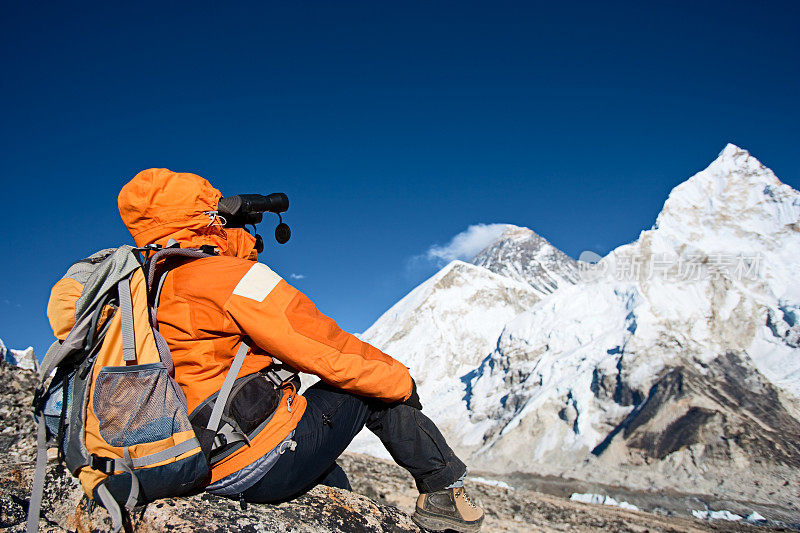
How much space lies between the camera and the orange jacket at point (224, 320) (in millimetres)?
2381

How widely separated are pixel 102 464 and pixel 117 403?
0.97 feet

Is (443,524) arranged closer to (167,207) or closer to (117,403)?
(117,403)

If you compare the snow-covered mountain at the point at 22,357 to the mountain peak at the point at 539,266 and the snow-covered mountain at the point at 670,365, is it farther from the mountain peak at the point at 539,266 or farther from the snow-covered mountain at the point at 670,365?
the mountain peak at the point at 539,266

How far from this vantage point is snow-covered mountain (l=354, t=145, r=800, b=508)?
89.5 feet

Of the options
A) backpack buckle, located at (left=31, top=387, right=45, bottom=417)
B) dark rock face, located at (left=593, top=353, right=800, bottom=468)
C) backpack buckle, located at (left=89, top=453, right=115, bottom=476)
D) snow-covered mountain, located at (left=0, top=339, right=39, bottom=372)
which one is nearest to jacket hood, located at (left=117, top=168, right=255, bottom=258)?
backpack buckle, located at (left=31, top=387, right=45, bottom=417)

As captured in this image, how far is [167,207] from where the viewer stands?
2.63 m

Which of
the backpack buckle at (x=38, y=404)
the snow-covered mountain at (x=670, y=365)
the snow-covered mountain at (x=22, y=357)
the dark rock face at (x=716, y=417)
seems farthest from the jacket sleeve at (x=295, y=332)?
the snow-covered mountain at (x=22, y=357)

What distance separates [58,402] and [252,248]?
1319mm

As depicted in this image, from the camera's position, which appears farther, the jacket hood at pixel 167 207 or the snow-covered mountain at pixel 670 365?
the snow-covered mountain at pixel 670 365

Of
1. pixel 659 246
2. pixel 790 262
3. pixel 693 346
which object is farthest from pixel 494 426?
pixel 790 262

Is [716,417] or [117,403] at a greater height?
[117,403]

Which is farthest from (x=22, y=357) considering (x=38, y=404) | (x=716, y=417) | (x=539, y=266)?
(x=539, y=266)

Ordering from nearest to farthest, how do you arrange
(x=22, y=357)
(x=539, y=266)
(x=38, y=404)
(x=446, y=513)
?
(x=38, y=404) < (x=446, y=513) < (x=22, y=357) < (x=539, y=266)

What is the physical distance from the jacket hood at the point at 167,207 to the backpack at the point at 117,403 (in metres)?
0.29
